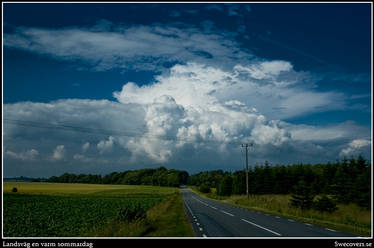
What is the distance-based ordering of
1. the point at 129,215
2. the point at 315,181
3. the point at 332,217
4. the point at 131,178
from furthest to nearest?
the point at 131,178
the point at 315,181
the point at 332,217
the point at 129,215

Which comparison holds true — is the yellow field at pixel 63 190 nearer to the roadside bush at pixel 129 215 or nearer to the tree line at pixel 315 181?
the tree line at pixel 315 181

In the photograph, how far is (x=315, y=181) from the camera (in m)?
58.9

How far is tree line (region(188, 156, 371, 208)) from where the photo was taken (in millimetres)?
37725

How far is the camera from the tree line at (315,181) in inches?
1485

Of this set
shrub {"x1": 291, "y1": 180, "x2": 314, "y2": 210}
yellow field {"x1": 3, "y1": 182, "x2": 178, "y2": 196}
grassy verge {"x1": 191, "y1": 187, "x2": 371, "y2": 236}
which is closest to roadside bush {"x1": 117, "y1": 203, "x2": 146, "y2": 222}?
grassy verge {"x1": 191, "y1": 187, "x2": 371, "y2": 236}

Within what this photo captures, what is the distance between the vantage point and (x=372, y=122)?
1134 centimetres

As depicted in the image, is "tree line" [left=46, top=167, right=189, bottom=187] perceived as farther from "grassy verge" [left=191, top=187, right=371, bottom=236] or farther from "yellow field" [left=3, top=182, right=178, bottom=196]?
"grassy verge" [left=191, top=187, right=371, bottom=236]

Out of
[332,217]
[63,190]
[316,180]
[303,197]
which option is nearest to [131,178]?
[63,190]

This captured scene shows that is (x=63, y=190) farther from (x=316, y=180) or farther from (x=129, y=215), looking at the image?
(x=129, y=215)

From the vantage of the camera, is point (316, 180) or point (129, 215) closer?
point (129, 215)

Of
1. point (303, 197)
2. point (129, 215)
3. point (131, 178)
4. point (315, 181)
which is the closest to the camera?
point (129, 215)
